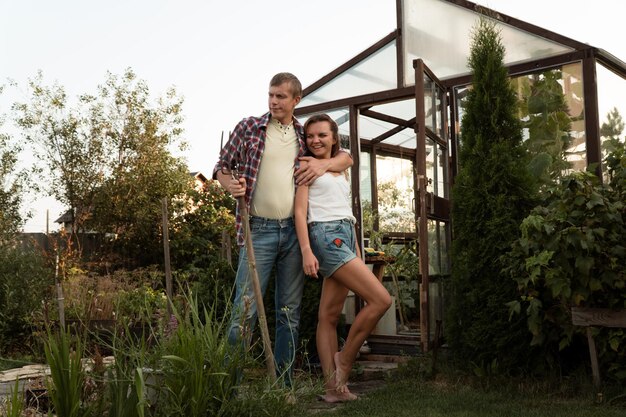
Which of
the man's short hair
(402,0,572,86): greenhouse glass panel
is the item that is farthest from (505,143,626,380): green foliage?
(402,0,572,86): greenhouse glass panel

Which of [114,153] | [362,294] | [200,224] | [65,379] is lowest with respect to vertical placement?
[65,379]

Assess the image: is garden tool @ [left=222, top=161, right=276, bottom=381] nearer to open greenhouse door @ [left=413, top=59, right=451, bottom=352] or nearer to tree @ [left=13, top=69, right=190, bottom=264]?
open greenhouse door @ [left=413, top=59, right=451, bottom=352]

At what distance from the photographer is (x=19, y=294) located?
21.5 ft

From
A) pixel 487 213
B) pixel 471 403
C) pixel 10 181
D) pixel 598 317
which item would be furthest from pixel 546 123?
pixel 10 181

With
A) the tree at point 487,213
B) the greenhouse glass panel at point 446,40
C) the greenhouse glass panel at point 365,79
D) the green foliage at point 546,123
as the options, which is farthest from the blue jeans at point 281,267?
the greenhouse glass panel at point 365,79

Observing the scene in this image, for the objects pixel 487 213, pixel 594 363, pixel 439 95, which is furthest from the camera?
pixel 439 95

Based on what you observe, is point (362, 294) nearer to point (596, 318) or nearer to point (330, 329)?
point (330, 329)

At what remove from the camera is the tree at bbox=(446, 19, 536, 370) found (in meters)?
4.22

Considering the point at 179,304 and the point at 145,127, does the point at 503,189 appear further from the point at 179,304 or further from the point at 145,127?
the point at 145,127

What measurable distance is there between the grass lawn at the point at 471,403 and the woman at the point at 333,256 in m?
0.22

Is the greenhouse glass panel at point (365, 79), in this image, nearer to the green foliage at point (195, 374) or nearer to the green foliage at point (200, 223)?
the green foliage at point (195, 374)

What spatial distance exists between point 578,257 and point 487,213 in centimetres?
86

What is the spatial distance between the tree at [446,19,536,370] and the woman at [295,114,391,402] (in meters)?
1.07

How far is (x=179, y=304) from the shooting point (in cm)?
286
